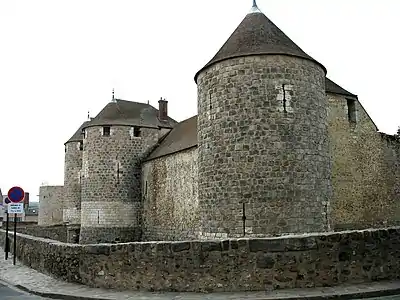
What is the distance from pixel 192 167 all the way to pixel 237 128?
8698 mm

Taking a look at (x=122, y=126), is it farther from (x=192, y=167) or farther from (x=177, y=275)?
(x=177, y=275)

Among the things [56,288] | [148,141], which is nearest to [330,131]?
[148,141]

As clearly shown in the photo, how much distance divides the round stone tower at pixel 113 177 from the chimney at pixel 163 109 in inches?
85.5

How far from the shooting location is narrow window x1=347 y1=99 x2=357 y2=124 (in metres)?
20.7

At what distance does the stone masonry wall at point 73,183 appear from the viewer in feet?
108

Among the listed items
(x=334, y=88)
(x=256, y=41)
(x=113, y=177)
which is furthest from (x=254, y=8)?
(x=113, y=177)

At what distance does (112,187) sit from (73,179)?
826cm

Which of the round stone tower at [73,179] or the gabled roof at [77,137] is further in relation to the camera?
the gabled roof at [77,137]

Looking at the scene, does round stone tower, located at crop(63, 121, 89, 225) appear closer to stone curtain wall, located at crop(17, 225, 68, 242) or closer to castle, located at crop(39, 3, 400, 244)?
stone curtain wall, located at crop(17, 225, 68, 242)

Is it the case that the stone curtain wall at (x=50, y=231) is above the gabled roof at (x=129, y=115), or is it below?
below

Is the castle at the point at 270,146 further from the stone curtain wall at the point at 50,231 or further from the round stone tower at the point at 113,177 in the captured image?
the stone curtain wall at the point at 50,231

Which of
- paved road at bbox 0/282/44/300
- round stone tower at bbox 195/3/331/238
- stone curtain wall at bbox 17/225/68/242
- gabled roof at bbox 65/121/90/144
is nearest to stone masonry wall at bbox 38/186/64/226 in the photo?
gabled roof at bbox 65/121/90/144

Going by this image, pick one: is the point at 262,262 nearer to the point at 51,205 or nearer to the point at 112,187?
the point at 112,187

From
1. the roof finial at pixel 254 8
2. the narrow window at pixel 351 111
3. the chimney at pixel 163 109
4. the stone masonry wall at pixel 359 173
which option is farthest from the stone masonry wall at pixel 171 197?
the roof finial at pixel 254 8
